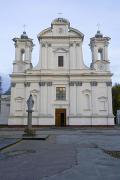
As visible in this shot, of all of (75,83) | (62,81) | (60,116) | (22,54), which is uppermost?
(22,54)

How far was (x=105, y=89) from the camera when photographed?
1630 inches

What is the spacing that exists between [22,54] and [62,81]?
8.21m

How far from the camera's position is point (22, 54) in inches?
1735

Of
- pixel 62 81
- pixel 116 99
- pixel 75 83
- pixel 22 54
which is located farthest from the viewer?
pixel 116 99

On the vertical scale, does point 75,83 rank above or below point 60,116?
above

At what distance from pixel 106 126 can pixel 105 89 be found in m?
5.69

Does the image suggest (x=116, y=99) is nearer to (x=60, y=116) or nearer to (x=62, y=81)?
(x=62, y=81)

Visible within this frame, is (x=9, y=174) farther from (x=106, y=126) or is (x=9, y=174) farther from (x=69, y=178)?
(x=106, y=126)

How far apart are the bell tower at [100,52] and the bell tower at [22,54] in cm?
1007

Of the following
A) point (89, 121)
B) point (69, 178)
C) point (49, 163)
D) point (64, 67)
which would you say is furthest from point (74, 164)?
point (64, 67)

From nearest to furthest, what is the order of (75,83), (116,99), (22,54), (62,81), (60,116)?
(60,116) < (75,83) < (62,81) < (22,54) < (116,99)

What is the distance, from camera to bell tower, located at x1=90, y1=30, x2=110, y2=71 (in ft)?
139

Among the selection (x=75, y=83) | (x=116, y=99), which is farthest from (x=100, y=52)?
(x=116, y=99)

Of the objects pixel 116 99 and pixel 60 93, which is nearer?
pixel 60 93
